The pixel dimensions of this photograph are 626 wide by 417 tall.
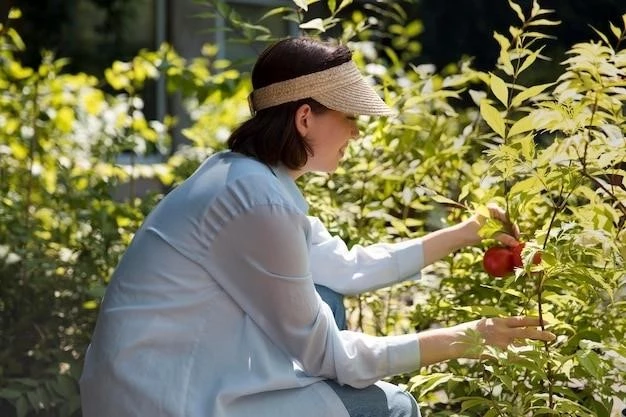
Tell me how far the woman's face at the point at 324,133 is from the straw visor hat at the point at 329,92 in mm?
28

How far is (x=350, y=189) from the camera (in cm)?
380

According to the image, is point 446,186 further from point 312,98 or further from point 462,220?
point 312,98

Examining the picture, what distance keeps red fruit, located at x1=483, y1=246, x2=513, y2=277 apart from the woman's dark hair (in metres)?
0.52

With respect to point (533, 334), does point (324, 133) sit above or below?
above

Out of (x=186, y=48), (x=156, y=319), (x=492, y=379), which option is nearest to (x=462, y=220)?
(x=492, y=379)

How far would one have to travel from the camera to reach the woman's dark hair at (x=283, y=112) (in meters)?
2.76

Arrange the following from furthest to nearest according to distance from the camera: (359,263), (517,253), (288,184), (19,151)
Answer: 1. (19,151)
2. (359,263)
3. (517,253)
4. (288,184)

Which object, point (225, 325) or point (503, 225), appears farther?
point (503, 225)

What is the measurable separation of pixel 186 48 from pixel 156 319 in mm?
5858

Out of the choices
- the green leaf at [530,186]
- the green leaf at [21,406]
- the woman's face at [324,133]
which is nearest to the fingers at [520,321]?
the green leaf at [530,186]

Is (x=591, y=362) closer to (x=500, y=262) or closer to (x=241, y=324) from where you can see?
(x=500, y=262)

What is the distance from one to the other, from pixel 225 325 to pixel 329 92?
0.53 meters

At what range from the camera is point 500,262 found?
9.82ft

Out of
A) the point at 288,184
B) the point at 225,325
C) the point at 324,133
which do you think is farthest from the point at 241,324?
the point at 324,133
